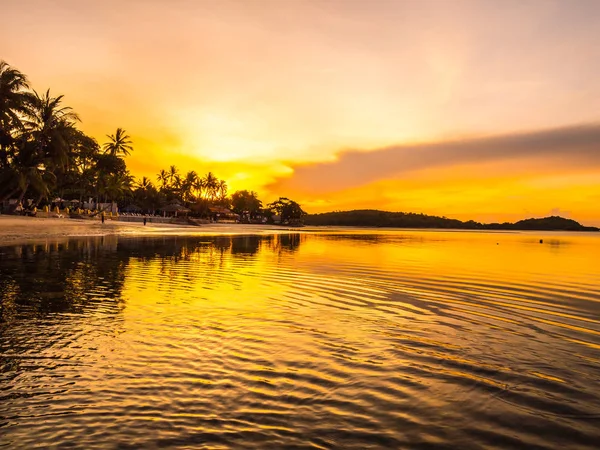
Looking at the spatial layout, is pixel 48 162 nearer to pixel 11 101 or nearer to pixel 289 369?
pixel 11 101

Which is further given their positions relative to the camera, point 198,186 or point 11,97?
point 198,186

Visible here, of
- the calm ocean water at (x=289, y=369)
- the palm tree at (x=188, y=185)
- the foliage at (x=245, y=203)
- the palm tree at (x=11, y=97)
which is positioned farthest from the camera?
the foliage at (x=245, y=203)

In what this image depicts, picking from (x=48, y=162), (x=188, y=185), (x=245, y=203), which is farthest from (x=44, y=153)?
(x=245, y=203)

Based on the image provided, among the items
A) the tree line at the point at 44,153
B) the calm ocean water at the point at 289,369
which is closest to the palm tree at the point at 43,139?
the tree line at the point at 44,153

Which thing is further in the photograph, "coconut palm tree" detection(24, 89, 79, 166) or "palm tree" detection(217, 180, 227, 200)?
"palm tree" detection(217, 180, 227, 200)

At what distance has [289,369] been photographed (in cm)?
750

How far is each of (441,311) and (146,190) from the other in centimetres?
13316

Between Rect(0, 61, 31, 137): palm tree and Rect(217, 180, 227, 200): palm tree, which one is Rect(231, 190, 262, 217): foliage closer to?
Rect(217, 180, 227, 200): palm tree

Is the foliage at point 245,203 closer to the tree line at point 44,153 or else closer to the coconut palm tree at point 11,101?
the tree line at point 44,153

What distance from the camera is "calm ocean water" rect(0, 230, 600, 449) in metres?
5.27

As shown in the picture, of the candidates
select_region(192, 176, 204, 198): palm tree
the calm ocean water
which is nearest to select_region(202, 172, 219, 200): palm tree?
select_region(192, 176, 204, 198): palm tree

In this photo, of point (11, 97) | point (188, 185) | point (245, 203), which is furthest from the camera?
point (245, 203)

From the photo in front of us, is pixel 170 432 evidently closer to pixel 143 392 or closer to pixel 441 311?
pixel 143 392

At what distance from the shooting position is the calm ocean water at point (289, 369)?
5266 mm
